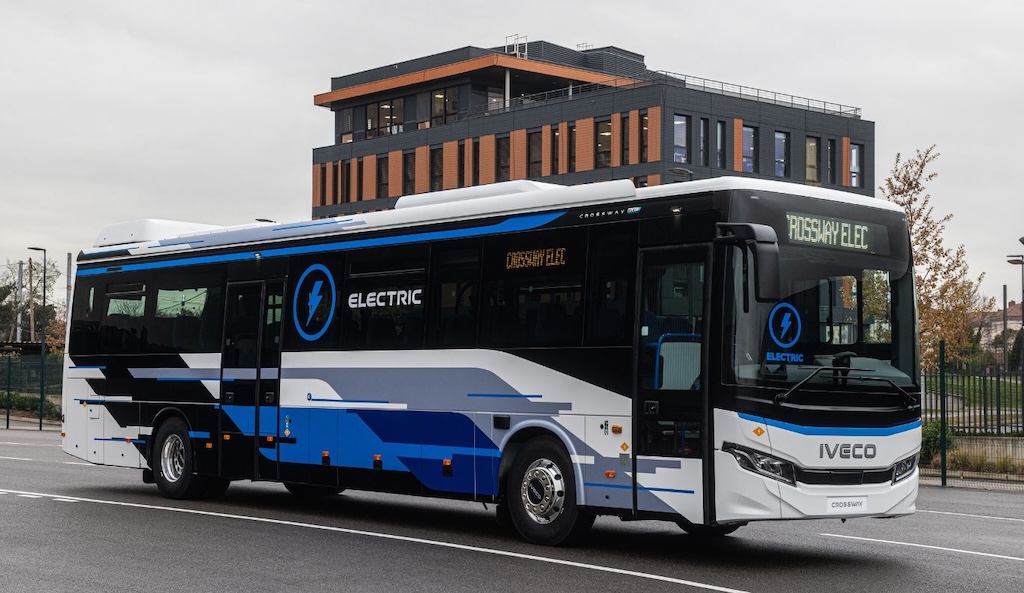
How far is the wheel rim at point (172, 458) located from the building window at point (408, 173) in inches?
2231

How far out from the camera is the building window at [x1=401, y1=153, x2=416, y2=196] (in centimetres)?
7400

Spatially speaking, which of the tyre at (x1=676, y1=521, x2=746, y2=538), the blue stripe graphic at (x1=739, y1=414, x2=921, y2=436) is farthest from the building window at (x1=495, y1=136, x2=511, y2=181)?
the blue stripe graphic at (x1=739, y1=414, x2=921, y2=436)

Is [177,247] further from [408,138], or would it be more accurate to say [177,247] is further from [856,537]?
[408,138]

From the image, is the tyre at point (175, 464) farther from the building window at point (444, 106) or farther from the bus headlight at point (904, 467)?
the building window at point (444, 106)

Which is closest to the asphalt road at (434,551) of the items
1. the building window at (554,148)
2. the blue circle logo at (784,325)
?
the blue circle logo at (784,325)

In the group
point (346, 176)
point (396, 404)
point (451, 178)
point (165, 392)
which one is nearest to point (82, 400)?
point (165, 392)

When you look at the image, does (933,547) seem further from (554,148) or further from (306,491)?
(554,148)

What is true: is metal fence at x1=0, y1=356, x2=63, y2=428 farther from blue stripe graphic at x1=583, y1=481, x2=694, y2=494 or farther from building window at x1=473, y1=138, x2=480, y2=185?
blue stripe graphic at x1=583, y1=481, x2=694, y2=494

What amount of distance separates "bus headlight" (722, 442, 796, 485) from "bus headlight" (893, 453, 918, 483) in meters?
1.26

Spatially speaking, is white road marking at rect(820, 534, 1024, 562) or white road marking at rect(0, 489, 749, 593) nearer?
white road marking at rect(0, 489, 749, 593)

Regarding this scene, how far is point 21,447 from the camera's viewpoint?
30.0 metres

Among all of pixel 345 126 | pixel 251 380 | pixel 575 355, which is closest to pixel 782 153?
pixel 345 126

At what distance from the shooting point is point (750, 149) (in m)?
65.4

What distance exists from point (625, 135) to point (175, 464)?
156 feet
